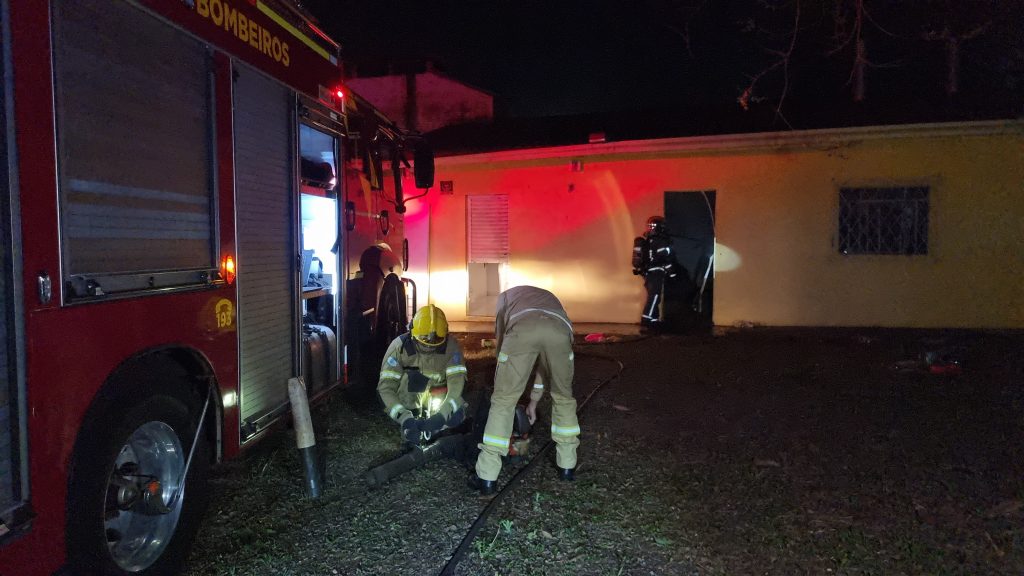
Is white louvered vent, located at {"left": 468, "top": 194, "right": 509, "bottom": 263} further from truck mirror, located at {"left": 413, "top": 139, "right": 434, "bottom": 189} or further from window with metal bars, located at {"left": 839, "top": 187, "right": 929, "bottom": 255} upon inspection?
window with metal bars, located at {"left": 839, "top": 187, "right": 929, "bottom": 255}

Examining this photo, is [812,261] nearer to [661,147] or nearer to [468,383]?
[661,147]

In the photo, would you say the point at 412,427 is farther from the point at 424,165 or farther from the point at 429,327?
the point at 424,165

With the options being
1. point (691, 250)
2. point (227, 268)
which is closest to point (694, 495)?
point (227, 268)

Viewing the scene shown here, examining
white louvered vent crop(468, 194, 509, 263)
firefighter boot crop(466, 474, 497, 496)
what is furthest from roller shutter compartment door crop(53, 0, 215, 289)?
white louvered vent crop(468, 194, 509, 263)

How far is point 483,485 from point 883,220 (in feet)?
27.3

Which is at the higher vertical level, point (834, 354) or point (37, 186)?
point (37, 186)

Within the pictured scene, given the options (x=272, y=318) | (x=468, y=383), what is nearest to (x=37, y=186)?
(x=272, y=318)

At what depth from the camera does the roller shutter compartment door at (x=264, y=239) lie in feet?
12.5

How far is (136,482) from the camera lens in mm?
2947

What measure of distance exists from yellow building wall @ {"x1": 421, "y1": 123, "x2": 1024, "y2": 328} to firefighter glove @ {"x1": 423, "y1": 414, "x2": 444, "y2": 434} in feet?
22.8

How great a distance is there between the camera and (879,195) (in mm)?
9883

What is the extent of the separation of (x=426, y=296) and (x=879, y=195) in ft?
24.4

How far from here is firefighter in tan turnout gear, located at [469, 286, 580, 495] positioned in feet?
13.6

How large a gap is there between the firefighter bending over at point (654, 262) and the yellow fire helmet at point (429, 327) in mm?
6022
